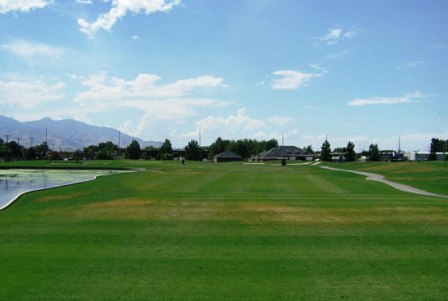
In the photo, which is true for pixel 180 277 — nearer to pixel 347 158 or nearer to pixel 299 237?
pixel 299 237

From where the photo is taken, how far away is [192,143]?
166m

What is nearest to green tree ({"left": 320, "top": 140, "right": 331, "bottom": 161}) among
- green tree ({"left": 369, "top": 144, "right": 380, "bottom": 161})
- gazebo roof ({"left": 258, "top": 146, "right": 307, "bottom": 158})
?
green tree ({"left": 369, "top": 144, "right": 380, "bottom": 161})

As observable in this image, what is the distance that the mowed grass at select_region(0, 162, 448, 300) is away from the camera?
10586mm

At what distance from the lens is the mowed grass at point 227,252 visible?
10.6m

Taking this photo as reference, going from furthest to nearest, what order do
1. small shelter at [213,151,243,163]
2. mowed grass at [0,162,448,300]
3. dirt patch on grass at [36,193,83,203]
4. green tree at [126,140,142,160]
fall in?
small shelter at [213,151,243,163] < green tree at [126,140,142,160] < dirt patch on grass at [36,193,83,203] < mowed grass at [0,162,448,300]

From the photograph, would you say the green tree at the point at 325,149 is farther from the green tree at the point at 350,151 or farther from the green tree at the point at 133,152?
the green tree at the point at 133,152

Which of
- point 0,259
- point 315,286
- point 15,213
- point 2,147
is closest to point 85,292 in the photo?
point 0,259

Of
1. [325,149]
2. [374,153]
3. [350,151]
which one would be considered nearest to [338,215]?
[325,149]

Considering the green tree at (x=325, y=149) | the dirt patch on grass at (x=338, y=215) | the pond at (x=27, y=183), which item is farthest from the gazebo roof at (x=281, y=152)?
the dirt patch on grass at (x=338, y=215)

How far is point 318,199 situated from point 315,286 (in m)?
15.9

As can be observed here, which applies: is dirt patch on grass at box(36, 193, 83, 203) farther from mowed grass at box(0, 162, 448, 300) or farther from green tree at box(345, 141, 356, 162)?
green tree at box(345, 141, 356, 162)

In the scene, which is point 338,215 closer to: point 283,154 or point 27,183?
point 27,183

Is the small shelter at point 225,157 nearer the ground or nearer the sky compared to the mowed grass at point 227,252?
nearer the sky

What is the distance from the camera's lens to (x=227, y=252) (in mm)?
13781
